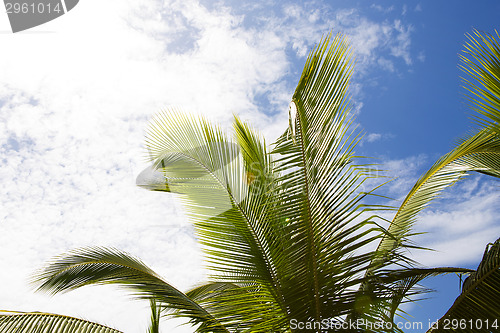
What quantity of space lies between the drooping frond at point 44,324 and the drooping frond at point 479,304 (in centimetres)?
282

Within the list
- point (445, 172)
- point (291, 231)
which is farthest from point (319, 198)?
point (445, 172)

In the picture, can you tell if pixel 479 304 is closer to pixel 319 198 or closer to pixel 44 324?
pixel 319 198

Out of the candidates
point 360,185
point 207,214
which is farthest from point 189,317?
point 360,185

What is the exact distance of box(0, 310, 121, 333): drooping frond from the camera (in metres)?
3.19

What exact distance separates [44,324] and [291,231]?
2204mm

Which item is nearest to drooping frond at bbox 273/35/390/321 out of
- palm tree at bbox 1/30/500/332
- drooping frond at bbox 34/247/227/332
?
palm tree at bbox 1/30/500/332

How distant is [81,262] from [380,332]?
2.83 metres

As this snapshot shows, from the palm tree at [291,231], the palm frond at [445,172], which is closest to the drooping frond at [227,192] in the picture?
the palm tree at [291,231]

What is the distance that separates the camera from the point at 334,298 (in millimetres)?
3066

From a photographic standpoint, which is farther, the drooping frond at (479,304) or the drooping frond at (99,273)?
the drooping frond at (99,273)

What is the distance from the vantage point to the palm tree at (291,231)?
2963mm

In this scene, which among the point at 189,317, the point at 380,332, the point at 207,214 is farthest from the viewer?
the point at 207,214

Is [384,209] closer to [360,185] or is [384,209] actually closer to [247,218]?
[360,185]

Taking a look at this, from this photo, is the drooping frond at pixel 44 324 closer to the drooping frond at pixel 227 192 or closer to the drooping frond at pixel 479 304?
the drooping frond at pixel 227 192
